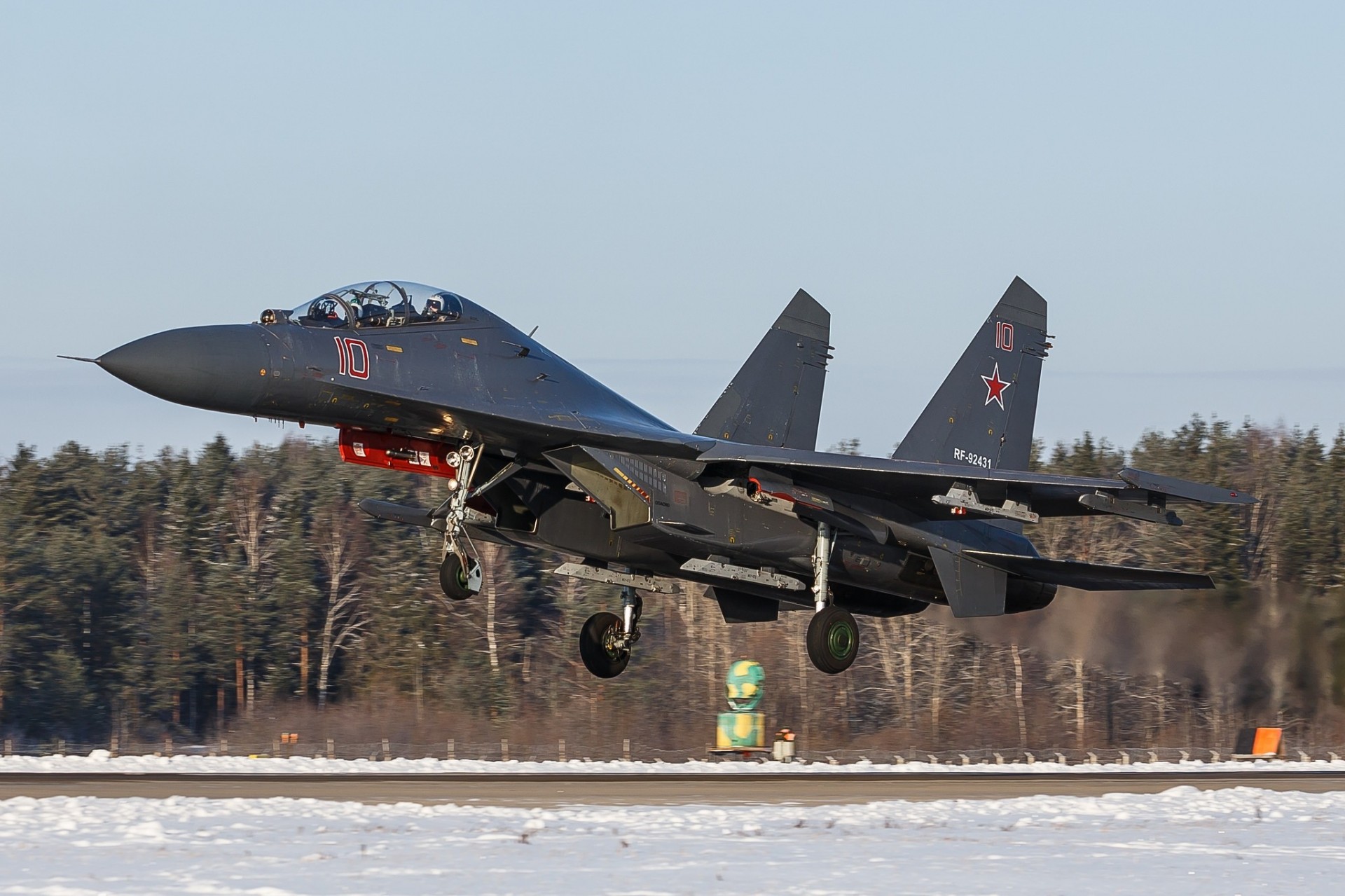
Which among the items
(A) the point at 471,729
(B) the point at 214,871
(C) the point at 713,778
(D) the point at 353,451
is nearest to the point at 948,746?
(A) the point at 471,729

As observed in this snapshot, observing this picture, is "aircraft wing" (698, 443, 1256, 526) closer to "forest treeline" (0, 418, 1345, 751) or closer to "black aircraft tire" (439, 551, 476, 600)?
"black aircraft tire" (439, 551, 476, 600)

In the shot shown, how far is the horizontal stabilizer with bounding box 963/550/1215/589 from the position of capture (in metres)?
20.0

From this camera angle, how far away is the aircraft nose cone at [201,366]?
1477 cm

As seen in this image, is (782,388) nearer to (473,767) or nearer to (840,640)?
(840,640)

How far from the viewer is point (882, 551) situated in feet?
65.7

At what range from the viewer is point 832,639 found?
1923cm

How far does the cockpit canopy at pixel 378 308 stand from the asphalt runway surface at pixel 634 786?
16.1 ft

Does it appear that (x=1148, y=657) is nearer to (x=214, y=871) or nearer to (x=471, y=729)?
(x=214, y=871)

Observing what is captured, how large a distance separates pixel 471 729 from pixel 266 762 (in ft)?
79.0

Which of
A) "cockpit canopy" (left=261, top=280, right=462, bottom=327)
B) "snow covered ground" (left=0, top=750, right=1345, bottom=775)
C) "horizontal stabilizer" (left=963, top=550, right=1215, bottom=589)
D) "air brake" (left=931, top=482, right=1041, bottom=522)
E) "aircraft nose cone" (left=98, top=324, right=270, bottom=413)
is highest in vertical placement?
"cockpit canopy" (left=261, top=280, right=462, bottom=327)

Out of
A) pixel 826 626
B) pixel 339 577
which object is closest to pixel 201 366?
pixel 826 626

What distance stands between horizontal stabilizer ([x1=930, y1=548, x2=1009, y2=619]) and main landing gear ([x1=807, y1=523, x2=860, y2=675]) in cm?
143

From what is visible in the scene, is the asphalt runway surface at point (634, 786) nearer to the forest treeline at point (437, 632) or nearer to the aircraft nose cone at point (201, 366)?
the aircraft nose cone at point (201, 366)

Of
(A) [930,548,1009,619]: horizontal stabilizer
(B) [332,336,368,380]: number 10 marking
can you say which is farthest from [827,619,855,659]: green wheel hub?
(B) [332,336,368,380]: number 10 marking
